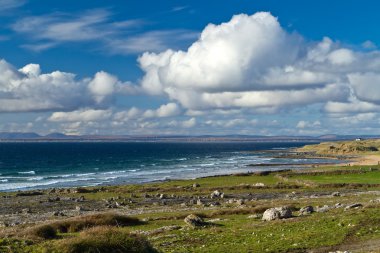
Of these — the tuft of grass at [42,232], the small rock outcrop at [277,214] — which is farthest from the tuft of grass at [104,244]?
the small rock outcrop at [277,214]

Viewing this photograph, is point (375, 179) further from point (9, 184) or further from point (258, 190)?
point (9, 184)

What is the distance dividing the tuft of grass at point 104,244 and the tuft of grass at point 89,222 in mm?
17744

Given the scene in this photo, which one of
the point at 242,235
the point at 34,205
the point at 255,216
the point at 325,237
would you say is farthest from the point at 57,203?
the point at 325,237

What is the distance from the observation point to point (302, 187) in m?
88.9

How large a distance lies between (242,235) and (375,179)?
2710 inches

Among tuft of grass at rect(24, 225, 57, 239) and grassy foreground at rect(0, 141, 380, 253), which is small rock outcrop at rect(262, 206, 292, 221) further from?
tuft of grass at rect(24, 225, 57, 239)

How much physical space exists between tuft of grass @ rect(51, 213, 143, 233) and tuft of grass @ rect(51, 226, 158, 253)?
17.7 m

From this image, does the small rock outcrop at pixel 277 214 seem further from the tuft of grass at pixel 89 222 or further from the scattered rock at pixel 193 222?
the tuft of grass at pixel 89 222

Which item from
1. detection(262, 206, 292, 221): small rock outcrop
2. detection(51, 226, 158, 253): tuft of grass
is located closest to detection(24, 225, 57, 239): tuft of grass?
detection(51, 226, 158, 253): tuft of grass

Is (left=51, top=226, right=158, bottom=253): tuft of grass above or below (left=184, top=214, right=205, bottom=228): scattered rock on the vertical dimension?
above

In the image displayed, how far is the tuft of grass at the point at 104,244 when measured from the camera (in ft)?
67.0

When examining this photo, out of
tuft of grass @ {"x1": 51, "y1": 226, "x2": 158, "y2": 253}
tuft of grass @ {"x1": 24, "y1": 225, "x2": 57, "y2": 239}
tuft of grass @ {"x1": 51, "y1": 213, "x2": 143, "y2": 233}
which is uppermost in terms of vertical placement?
tuft of grass @ {"x1": 51, "y1": 226, "x2": 158, "y2": 253}

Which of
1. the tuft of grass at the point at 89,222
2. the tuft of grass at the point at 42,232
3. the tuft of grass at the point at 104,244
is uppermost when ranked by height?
the tuft of grass at the point at 104,244

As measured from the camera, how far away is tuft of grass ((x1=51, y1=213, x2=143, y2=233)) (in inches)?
1537
